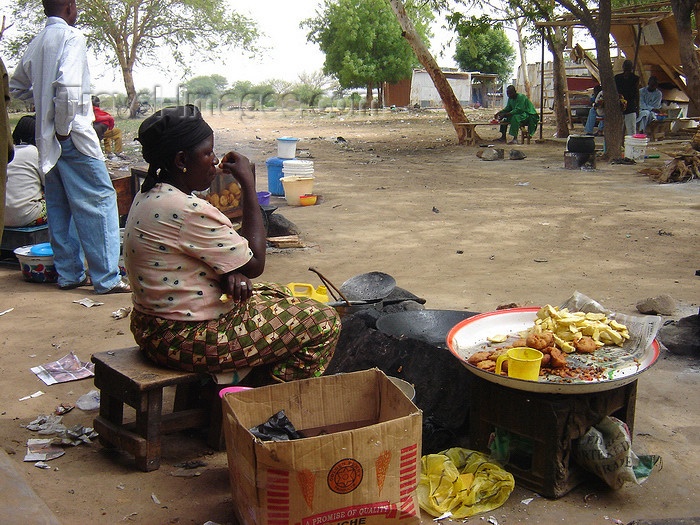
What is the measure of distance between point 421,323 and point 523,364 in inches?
46.1

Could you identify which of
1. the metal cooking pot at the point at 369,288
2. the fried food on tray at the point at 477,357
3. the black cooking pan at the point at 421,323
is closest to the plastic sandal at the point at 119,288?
the metal cooking pot at the point at 369,288

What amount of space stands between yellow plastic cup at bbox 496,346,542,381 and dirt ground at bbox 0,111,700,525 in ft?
1.65

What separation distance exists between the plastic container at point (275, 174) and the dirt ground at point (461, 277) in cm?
38

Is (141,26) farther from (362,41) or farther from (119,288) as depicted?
(119,288)

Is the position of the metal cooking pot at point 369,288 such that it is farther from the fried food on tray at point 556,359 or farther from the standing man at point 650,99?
the standing man at point 650,99

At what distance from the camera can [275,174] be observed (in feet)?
33.2

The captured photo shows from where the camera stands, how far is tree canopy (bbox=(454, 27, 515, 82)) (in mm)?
42781

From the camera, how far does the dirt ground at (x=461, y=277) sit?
2.57 m

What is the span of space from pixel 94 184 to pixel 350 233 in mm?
3295

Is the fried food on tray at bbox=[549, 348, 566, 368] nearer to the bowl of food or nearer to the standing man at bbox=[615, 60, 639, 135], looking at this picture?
the bowl of food

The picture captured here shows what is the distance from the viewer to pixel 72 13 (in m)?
4.84

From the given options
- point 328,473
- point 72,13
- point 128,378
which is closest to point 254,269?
point 128,378

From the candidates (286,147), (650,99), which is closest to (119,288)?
(286,147)

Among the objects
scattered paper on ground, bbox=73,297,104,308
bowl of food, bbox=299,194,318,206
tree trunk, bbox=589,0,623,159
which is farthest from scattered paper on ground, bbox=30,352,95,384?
tree trunk, bbox=589,0,623,159
